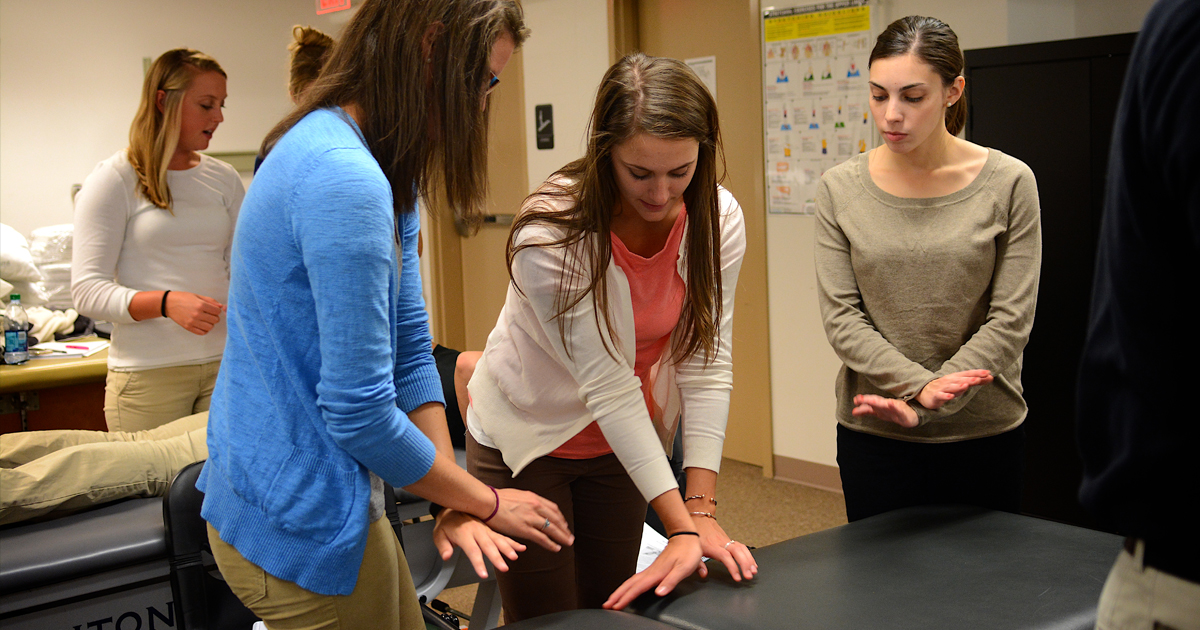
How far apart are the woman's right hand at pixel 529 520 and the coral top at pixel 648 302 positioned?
0.81ft

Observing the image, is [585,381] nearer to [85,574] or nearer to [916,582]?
[916,582]

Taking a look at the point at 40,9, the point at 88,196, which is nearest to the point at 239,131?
the point at 40,9

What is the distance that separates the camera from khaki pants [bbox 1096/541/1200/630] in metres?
0.59

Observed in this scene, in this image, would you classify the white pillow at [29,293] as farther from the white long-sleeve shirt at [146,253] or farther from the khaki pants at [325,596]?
the khaki pants at [325,596]

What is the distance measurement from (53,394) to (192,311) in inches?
43.1

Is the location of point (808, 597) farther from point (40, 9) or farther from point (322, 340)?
point (40, 9)

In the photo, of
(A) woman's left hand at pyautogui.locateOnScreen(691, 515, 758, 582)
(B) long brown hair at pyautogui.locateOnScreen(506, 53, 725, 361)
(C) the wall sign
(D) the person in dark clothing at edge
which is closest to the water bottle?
(B) long brown hair at pyautogui.locateOnScreen(506, 53, 725, 361)

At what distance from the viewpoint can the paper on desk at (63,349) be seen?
2844 mm

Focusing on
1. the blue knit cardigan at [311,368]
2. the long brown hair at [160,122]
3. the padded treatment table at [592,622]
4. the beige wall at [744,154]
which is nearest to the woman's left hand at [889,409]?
the padded treatment table at [592,622]

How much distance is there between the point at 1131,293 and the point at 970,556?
2.43 feet

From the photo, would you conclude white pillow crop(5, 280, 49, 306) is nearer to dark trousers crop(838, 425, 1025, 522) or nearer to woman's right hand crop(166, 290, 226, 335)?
woman's right hand crop(166, 290, 226, 335)

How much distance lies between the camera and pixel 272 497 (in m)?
0.89

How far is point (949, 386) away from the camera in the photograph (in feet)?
4.61

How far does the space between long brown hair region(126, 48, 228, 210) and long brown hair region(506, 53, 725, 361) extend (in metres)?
1.24
